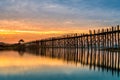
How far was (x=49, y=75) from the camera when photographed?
21484 millimetres

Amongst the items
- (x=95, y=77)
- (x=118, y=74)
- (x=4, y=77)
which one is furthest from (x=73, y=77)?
(x=4, y=77)

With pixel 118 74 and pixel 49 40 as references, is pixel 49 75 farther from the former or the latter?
pixel 49 40

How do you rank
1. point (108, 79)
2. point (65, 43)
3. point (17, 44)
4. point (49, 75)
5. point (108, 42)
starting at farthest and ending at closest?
point (17, 44)
point (65, 43)
point (108, 42)
point (49, 75)
point (108, 79)

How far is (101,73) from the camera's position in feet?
72.3

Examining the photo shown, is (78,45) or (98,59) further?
(78,45)

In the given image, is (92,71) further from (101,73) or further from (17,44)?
(17,44)

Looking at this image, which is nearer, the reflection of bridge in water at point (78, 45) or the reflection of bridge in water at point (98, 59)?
the reflection of bridge in water at point (98, 59)

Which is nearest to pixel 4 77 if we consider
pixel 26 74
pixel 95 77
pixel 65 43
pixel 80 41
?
pixel 26 74

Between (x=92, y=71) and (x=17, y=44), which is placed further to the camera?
(x=17, y=44)

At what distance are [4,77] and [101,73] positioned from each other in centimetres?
634

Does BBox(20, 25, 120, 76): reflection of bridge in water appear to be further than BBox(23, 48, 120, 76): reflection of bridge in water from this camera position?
Yes

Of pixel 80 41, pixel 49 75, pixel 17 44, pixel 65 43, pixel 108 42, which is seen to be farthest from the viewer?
pixel 17 44

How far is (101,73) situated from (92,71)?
3.80ft

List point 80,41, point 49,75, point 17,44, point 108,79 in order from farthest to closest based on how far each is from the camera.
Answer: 1. point 17,44
2. point 80,41
3. point 49,75
4. point 108,79
